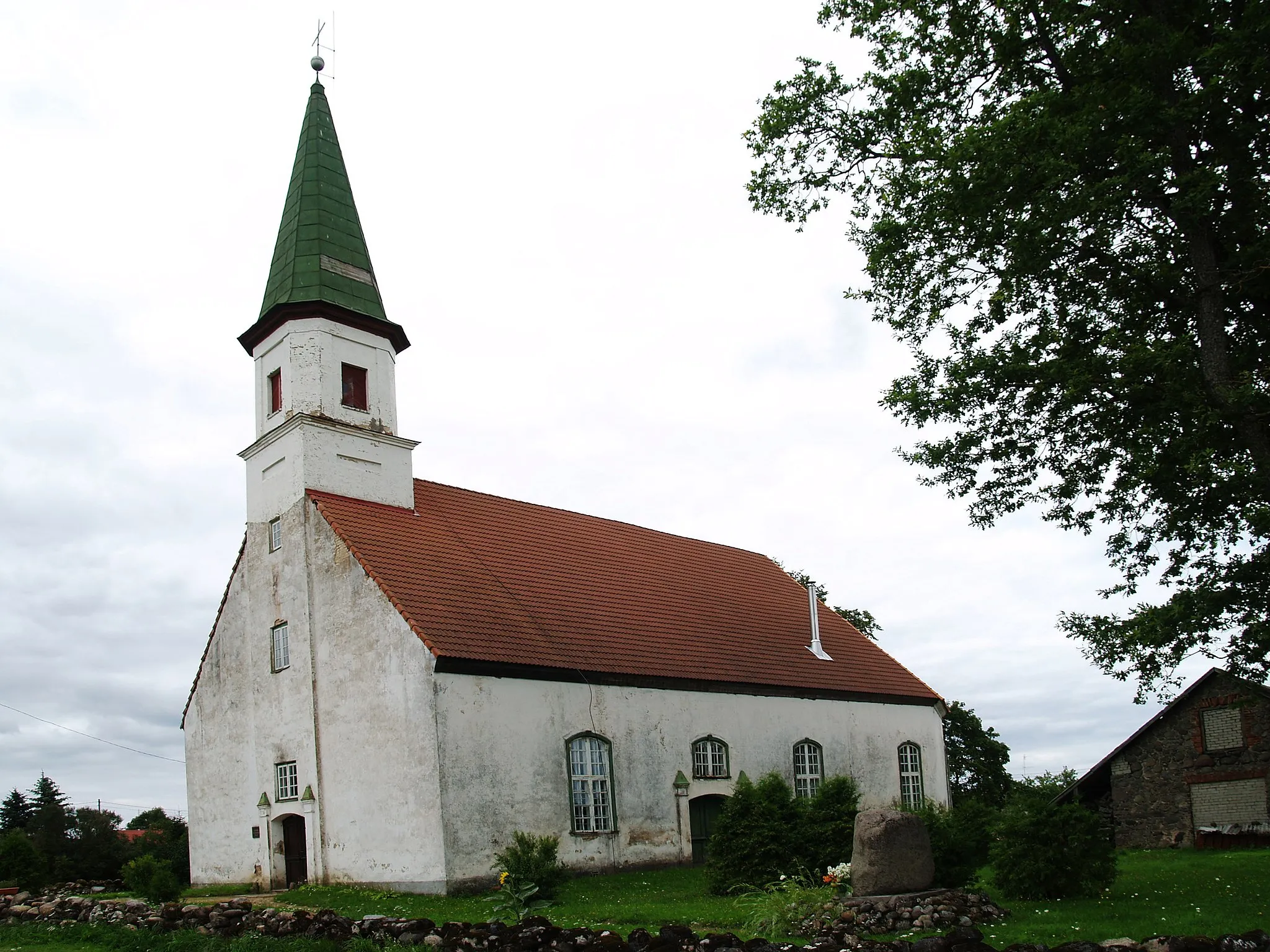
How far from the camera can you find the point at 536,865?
15281mm

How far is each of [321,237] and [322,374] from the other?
3.65 meters

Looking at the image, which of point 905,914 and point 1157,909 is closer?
point 905,914

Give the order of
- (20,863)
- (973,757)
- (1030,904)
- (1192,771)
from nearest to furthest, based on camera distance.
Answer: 1. (1030,904)
2. (20,863)
3. (1192,771)
4. (973,757)

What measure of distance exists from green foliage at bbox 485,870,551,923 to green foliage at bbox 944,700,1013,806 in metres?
26.8

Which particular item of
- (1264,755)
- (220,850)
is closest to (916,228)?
(1264,755)

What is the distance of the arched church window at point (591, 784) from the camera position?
2072 centimetres

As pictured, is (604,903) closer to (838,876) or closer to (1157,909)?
(838,876)

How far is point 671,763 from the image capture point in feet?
74.4

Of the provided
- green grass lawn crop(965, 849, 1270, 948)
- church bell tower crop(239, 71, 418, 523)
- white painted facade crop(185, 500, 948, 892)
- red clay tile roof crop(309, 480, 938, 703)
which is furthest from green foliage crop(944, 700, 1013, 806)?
church bell tower crop(239, 71, 418, 523)

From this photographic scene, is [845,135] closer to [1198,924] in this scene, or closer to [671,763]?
[1198,924]

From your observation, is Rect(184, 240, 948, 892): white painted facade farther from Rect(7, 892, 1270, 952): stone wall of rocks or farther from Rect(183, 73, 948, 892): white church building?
Rect(7, 892, 1270, 952): stone wall of rocks

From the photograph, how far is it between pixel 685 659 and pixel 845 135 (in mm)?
12454

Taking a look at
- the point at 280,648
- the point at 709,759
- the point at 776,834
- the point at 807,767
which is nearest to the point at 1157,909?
the point at 776,834

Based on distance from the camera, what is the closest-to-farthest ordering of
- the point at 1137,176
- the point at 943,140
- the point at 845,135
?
the point at 1137,176 → the point at 943,140 → the point at 845,135
